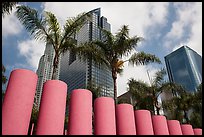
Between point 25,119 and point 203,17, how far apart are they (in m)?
5.50

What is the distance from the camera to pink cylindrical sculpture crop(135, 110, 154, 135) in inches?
267

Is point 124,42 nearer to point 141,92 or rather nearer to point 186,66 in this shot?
point 141,92

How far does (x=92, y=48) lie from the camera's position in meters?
10.5

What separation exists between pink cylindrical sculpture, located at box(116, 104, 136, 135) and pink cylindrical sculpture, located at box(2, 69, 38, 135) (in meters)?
2.93

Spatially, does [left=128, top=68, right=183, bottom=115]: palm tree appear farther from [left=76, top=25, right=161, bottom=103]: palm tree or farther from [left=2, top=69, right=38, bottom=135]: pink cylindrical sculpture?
[left=2, top=69, right=38, bottom=135]: pink cylindrical sculpture

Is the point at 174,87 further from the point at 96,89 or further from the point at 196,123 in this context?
the point at 196,123

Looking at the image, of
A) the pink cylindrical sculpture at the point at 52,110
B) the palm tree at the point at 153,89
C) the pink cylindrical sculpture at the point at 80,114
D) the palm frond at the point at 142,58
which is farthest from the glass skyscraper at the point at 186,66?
the pink cylindrical sculpture at the point at 52,110

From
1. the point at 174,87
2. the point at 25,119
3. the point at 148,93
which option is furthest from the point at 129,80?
the point at 25,119

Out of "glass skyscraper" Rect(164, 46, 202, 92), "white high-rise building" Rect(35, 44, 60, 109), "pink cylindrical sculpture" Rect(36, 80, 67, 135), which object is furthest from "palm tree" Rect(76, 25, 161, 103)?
"glass skyscraper" Rect(164, 46, 202, 92)

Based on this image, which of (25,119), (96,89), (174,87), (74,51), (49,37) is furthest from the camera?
(96,89)

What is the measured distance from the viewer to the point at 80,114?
5.11 m

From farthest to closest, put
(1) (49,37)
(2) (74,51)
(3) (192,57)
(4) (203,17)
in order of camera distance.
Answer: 1. (3) (192,57)
2. (2) (74,51)
3. (1) (49,37)
4. (4) (203,17)

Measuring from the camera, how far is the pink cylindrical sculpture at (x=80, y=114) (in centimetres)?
493

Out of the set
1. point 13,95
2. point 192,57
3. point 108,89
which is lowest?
point 13,95
